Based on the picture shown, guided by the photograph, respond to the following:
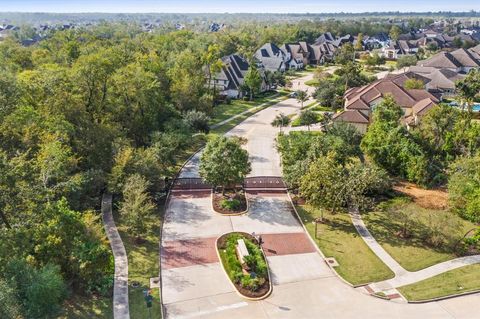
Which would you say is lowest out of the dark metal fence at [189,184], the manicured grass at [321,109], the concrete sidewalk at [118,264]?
the concrete sidewalk at [118,264]

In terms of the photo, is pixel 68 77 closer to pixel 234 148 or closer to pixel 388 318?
pixel 234 148

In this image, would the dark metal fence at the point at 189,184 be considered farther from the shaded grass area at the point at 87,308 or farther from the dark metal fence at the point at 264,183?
the shaded grass area at the point at 87,308

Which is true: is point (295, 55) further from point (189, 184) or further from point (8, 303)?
point (8, 303)

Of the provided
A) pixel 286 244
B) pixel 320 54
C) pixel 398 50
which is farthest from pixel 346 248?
pixel 398 50

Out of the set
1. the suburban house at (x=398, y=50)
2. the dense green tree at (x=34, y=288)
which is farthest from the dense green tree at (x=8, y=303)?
the suburban house at (x=398, y=50)

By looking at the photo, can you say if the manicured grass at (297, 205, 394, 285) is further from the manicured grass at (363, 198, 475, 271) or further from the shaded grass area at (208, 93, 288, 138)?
the shaded grass area at (208, 93, 288, 138)

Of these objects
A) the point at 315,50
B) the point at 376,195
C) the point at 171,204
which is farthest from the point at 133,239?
the point at 315,50
